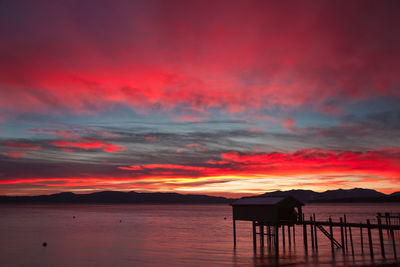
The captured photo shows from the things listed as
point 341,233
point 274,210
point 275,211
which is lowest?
point 341,233

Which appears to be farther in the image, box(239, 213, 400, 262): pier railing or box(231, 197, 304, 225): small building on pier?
box(231, 197, 304, 225): small building on pier

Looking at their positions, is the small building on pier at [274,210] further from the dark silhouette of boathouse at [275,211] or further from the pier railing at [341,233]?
the pier railing at [341,233]

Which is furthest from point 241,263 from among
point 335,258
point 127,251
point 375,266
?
point 127,251

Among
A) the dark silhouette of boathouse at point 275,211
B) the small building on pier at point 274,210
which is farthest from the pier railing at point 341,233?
A: the small building on pier at point 274,210

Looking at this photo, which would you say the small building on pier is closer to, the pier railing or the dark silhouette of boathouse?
the dark silhouette of boathouse

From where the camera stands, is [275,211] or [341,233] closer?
[275,211]

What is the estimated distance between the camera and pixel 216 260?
4141 centimetres

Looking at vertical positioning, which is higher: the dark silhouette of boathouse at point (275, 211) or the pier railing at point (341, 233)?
the dark silhouette of boathouse at point (275, 211)

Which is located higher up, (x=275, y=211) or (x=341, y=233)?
(x=275, y=211)

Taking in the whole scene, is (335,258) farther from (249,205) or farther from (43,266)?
(43,266)

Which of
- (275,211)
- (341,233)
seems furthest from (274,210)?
(341,233)

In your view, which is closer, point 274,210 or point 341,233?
point 274,210

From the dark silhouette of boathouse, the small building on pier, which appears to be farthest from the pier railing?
the small building on pier

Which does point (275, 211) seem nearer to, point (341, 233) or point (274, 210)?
point (274, 210)
